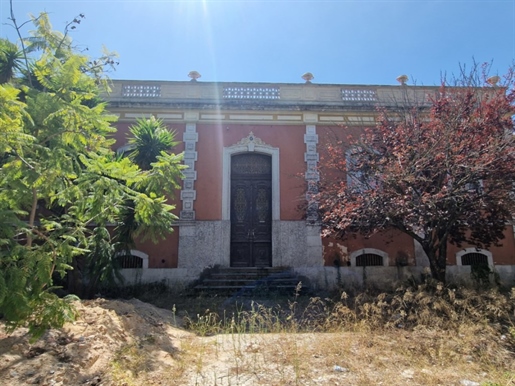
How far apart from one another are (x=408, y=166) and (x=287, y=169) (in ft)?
13.6

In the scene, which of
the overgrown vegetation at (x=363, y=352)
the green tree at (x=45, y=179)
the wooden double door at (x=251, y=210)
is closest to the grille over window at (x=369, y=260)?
the wooden double door at (x=251, y=210)

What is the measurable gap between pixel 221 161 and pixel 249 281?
3.70 metres

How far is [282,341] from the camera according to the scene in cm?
465

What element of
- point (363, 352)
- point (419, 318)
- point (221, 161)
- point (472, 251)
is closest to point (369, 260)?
point (472, 251)

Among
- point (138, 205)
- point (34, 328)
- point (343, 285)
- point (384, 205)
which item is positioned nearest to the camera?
point (34, 328)

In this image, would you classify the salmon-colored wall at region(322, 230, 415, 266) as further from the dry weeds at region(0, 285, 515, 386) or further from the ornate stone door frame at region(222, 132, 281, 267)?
the dry weeds at region(0, 285, 515, 386)

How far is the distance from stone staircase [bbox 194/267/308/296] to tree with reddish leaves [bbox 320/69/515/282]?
1730 mm

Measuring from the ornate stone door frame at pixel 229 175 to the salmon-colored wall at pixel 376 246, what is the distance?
5.16 feet

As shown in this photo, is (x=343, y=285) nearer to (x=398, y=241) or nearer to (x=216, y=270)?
(x=398, y=241)

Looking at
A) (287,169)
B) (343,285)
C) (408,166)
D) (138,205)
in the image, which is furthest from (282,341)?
(287,169)

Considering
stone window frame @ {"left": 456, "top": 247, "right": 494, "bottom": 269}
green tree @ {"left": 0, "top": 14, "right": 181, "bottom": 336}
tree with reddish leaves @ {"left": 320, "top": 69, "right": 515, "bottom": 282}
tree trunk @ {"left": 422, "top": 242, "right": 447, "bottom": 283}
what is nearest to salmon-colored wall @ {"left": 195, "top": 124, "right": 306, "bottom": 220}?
tree with reddish leaves @ {"left": 320, "top": 69, "right": 515, "bottom": 282}

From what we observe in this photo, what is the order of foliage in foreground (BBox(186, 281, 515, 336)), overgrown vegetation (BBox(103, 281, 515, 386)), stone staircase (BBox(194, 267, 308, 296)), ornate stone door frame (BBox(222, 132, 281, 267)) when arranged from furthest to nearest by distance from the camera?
ornate stone door frame (BBox(222, 132, 281, 267))
stone staircase (BBox(194, 267, 308, 296))
foliage in foreground (BBox(186, 281, 515, 336))
overgrown vegetation (BBox(103, 281, 515, 386))

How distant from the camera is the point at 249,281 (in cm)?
862

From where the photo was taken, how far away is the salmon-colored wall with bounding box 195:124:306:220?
10242 mm
